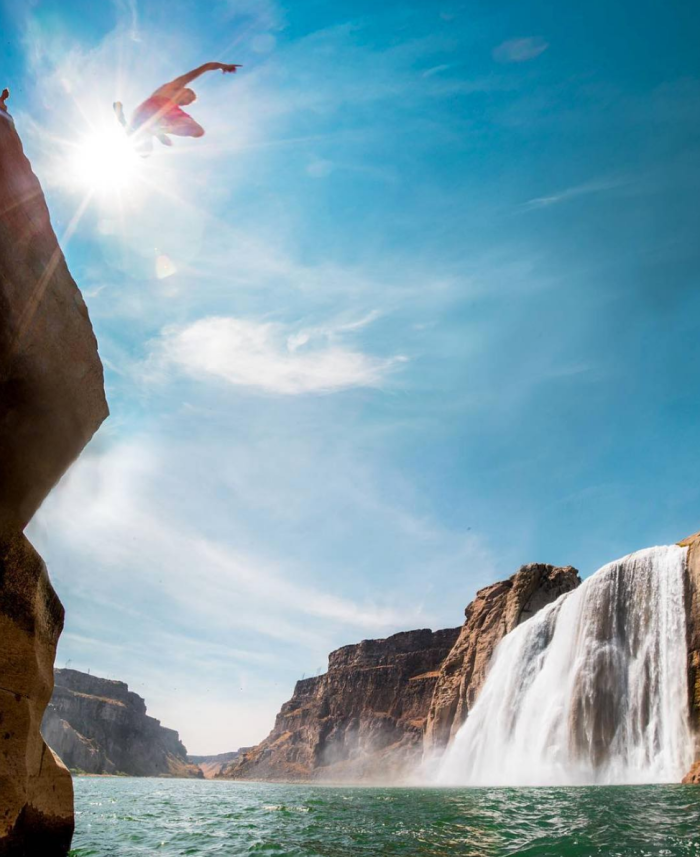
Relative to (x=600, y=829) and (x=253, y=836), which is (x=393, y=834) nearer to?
(x=253, y=836)

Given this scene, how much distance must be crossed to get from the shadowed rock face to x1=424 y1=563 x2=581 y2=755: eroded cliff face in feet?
212

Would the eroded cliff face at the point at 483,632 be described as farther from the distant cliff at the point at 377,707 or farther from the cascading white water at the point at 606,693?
the cascading white water at the point at 606,693

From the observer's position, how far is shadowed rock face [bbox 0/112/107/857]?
22.3 ft

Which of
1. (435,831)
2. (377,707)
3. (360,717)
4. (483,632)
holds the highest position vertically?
(483,632)

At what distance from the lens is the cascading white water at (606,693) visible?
27016mm

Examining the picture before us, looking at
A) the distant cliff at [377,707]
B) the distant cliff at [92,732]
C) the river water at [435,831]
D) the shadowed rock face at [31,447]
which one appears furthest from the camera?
the distant cliff at [92,732]

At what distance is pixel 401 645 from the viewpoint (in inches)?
6029

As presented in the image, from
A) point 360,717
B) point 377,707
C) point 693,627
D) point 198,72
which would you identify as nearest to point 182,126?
point 198,72

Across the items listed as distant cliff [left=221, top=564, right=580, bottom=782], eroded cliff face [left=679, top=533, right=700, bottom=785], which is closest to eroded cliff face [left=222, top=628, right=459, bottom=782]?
distant cliff [left=221, top=564, right=580, bottom=782]

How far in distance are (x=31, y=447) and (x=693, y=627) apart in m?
32.2

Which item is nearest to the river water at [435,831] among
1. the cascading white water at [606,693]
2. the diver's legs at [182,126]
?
the diver's legs at [182,126]

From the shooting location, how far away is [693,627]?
28.2m

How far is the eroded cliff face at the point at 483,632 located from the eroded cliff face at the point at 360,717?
42.8 metres

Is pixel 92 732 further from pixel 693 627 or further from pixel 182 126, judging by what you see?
pixel 182 126
